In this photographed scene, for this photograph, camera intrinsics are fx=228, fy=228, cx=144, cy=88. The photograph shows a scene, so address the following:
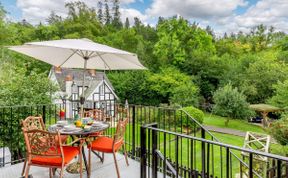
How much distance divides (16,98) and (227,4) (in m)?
16.7

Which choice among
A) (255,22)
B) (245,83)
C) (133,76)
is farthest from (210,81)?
(255,22)

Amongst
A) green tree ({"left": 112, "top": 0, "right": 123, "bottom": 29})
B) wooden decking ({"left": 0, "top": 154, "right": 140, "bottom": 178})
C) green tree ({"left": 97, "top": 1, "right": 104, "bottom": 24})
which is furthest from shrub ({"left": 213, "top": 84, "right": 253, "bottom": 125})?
green tree ({"left": 97, "top": 1, "right": 104, "bottom": 24})

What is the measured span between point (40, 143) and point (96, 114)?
2220 millimetres

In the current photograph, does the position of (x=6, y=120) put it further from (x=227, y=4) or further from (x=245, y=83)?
(x=245, y=83)

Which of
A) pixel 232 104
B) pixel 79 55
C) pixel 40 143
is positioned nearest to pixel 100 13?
pixel 232 104

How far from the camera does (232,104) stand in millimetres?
16500

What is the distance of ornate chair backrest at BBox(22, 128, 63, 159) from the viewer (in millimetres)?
2703

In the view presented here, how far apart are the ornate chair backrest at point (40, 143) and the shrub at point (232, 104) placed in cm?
1558

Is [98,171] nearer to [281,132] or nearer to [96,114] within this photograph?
[96,114]

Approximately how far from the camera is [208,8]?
17.1 meters

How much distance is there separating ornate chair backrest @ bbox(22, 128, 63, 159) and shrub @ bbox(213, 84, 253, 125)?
1558 cm

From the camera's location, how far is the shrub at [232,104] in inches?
650

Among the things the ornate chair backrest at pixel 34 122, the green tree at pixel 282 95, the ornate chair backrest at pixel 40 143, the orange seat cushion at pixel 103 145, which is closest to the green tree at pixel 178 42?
the green tree at pixel 282 95

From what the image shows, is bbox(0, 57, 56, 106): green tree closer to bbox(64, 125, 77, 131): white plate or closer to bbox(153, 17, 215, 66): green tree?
bbox(64, 125, 77, 131): white plate
